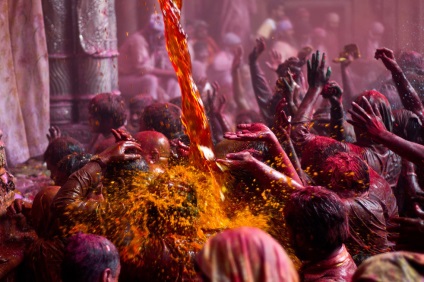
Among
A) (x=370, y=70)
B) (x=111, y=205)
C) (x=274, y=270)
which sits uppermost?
(x=274, y=270)

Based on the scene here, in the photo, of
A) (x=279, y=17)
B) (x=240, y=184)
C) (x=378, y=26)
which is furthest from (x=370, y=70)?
(x=240, y=184)

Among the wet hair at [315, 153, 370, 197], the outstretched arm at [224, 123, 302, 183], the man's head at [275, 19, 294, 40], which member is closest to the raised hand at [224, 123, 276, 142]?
the outstretched arm at [224, 123, 302, 183]

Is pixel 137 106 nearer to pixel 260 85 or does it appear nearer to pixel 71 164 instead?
pixel 260 85

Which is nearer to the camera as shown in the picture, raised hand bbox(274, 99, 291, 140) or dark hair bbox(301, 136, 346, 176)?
dark hair bbox(301, 136, 346, 176)

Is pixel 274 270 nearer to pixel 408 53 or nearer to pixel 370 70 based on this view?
pixel 408 53

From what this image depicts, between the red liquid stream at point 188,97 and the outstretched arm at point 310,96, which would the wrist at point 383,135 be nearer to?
the red liquid stream at point 188,97

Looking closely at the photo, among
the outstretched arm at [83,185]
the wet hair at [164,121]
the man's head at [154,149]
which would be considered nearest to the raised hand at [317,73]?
the wet hair at [164,121]

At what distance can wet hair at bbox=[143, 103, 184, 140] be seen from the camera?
6.40 metres

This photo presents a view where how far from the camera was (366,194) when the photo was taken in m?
4.09

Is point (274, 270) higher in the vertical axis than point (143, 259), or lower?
higher

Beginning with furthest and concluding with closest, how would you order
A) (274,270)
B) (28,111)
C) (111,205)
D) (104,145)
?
1. (28,111)
2. (104,145)
3. (111,205)
4. (274,270)

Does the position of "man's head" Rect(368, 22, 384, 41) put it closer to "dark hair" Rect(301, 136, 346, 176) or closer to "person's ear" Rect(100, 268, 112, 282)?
"dark hair" Rect(301, 136, 346, 176)

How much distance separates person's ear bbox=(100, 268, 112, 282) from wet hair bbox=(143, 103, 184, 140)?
3.47 m

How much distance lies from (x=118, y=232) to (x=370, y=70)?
13.7 m
